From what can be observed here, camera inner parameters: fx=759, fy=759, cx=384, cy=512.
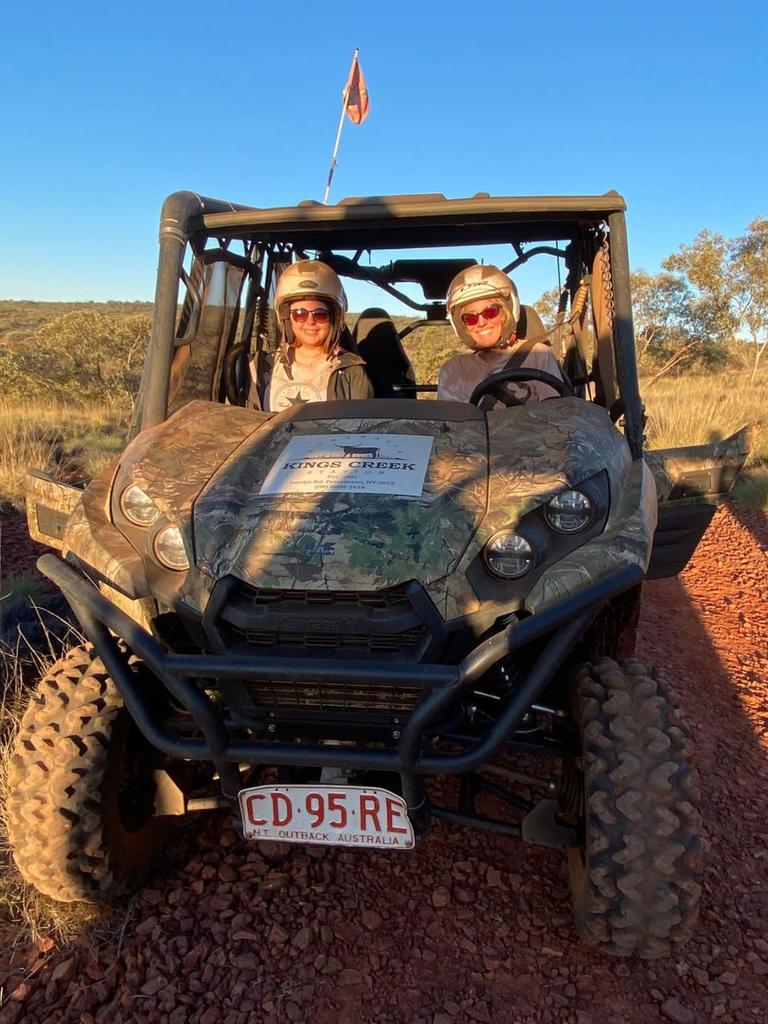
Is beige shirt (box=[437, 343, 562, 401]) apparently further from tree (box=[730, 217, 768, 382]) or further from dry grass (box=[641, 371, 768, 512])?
tree (box=[730, 217, 768, 382])

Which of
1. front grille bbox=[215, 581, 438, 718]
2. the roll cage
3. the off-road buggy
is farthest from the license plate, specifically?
the roll cage

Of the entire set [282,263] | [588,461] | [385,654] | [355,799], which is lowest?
[355,799]

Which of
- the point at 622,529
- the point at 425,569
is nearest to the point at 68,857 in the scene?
the point at 425,569

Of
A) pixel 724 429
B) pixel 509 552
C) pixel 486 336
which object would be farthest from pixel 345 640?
pixel 724 429

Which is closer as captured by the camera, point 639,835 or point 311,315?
point 639,835

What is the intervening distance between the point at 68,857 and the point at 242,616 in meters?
0.89

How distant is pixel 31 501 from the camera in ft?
9.24

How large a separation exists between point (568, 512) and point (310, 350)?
190 centimetres

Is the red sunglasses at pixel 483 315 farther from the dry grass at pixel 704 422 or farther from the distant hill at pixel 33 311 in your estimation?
the distant hill at pixel 33 311

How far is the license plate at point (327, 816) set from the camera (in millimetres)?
1968

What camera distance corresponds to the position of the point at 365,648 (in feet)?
6.23

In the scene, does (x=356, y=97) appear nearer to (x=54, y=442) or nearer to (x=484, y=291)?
(x=484, y=291)

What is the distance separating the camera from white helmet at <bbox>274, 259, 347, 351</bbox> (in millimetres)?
3350

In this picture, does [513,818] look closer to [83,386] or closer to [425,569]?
[425,569]
